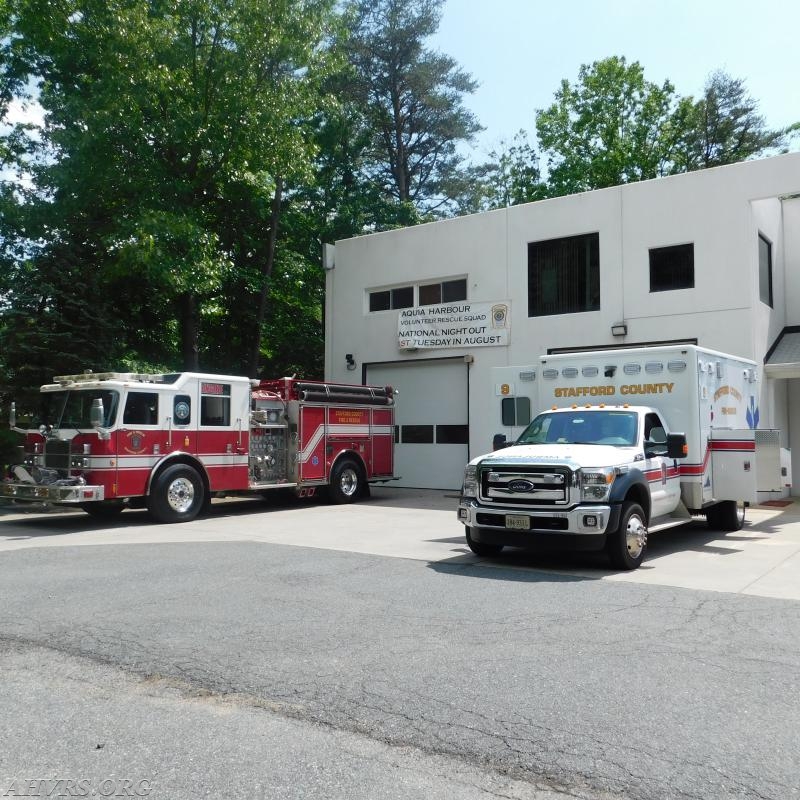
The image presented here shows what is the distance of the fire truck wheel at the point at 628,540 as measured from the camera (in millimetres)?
9758

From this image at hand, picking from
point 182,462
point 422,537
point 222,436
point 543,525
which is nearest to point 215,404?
point 222,436

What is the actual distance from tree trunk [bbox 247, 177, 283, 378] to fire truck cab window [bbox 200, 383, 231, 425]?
10.5 metres

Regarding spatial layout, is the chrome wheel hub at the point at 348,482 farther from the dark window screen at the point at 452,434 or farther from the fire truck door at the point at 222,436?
the dark window screen at the point at 452,434

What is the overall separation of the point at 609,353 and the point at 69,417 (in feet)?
31.0

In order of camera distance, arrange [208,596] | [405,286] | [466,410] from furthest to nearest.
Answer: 1. [405,286]
2. [466,410]
3. [208,596]

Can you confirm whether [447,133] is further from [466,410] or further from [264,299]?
[466,410]

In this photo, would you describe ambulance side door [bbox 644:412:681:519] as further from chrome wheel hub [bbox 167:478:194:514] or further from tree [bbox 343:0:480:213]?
tree [bbox 343:0:480:213]

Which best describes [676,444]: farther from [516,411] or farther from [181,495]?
[181,495]

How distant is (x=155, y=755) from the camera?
13.8 ft

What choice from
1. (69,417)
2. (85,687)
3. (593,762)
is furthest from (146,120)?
(593,762)

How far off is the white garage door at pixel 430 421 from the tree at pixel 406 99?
15.2 metres

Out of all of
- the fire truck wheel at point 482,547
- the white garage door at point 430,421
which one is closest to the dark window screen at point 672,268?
the white garage door at point 430,421

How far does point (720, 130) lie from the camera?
119 ft

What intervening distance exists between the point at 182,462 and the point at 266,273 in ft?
42.1
